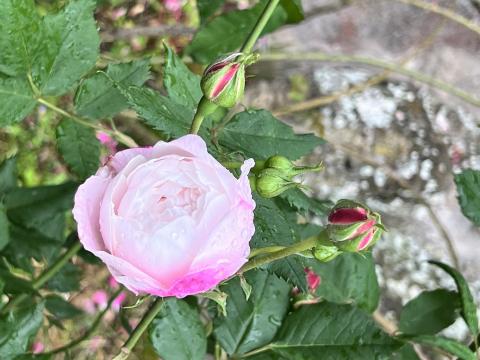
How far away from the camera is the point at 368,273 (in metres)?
0.86

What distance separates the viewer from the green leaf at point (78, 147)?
2.59 ft

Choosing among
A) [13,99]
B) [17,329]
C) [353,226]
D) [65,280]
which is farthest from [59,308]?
[353,226]

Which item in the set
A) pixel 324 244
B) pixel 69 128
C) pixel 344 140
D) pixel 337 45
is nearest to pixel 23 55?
pixel 69 128

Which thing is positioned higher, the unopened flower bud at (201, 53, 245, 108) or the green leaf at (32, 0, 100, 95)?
the unopened flower bud at (201, 53, 245, 108)

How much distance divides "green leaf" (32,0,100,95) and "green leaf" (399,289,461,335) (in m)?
0.49

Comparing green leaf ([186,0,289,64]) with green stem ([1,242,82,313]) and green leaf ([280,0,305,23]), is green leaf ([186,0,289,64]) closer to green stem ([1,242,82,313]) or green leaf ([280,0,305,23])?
green leaf ([280,0,305,23])

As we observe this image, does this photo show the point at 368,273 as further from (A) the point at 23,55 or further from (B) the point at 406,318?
(A) the point at 23,55

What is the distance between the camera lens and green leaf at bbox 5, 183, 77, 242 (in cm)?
95

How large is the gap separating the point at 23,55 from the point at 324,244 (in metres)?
0.37

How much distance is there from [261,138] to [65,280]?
46 centimetres

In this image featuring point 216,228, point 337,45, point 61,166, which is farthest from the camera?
point 337,45

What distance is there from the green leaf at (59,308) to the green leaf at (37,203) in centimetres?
16

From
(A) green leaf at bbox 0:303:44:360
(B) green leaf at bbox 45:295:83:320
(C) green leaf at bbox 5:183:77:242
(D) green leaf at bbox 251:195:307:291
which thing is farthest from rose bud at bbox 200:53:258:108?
(B) green leaf at bbox 45:295:83:320

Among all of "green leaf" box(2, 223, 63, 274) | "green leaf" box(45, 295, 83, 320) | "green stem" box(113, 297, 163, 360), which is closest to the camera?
"green stem" box(113, 297, 163, 360)
